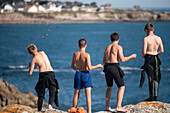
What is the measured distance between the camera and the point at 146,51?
9742mm

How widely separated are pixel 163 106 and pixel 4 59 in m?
62.2

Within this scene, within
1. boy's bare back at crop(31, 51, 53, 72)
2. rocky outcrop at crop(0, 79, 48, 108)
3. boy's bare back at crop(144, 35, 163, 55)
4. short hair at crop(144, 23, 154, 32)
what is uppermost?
short hair at crop(144, 23, 154, 32)

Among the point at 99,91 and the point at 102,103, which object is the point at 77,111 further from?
the point at 99,91

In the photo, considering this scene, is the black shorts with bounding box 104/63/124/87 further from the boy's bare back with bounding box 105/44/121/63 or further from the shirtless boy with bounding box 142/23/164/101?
the shirtless boy with bounding box 142/23/164/101

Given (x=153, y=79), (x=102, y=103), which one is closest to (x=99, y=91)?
(x=102, y=103)

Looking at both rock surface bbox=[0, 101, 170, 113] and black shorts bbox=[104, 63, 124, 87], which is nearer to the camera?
rock surface bbox=[0, 101, 170, 113]

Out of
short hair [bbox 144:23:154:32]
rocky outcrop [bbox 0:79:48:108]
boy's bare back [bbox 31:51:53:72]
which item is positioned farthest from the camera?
rocky outcrop [bbox 0:79:48:108]

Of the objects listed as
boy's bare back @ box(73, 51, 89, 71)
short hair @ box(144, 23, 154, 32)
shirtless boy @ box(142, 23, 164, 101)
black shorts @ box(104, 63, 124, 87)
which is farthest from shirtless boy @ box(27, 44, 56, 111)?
short hair @ box(144, 23, 154, 32)

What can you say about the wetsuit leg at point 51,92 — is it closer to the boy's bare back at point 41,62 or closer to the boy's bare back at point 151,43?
the boy's bare back at point 41,62

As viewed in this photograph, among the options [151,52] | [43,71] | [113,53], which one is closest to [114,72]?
[113,53]

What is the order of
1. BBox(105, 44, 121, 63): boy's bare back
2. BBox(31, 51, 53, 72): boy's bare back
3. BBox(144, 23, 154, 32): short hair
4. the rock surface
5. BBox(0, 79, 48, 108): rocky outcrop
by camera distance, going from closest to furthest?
the rock surface → BBox(31, 51, 53, 72): boy's bare back → BBox(105, 44, 121, 63): boy's bare back → BBox(144, 23, 154, 32): short hair → BBox(0, 79, 48, 108): rocky outcrop

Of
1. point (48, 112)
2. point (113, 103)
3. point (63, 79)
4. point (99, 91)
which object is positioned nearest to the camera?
point (48, 112)

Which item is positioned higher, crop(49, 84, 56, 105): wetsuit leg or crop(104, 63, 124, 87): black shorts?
crop(104, 63, 124, 87): black shorts

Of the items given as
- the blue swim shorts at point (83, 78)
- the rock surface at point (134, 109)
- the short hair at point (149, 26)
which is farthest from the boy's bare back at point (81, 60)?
the short hair at point (149, 26)
